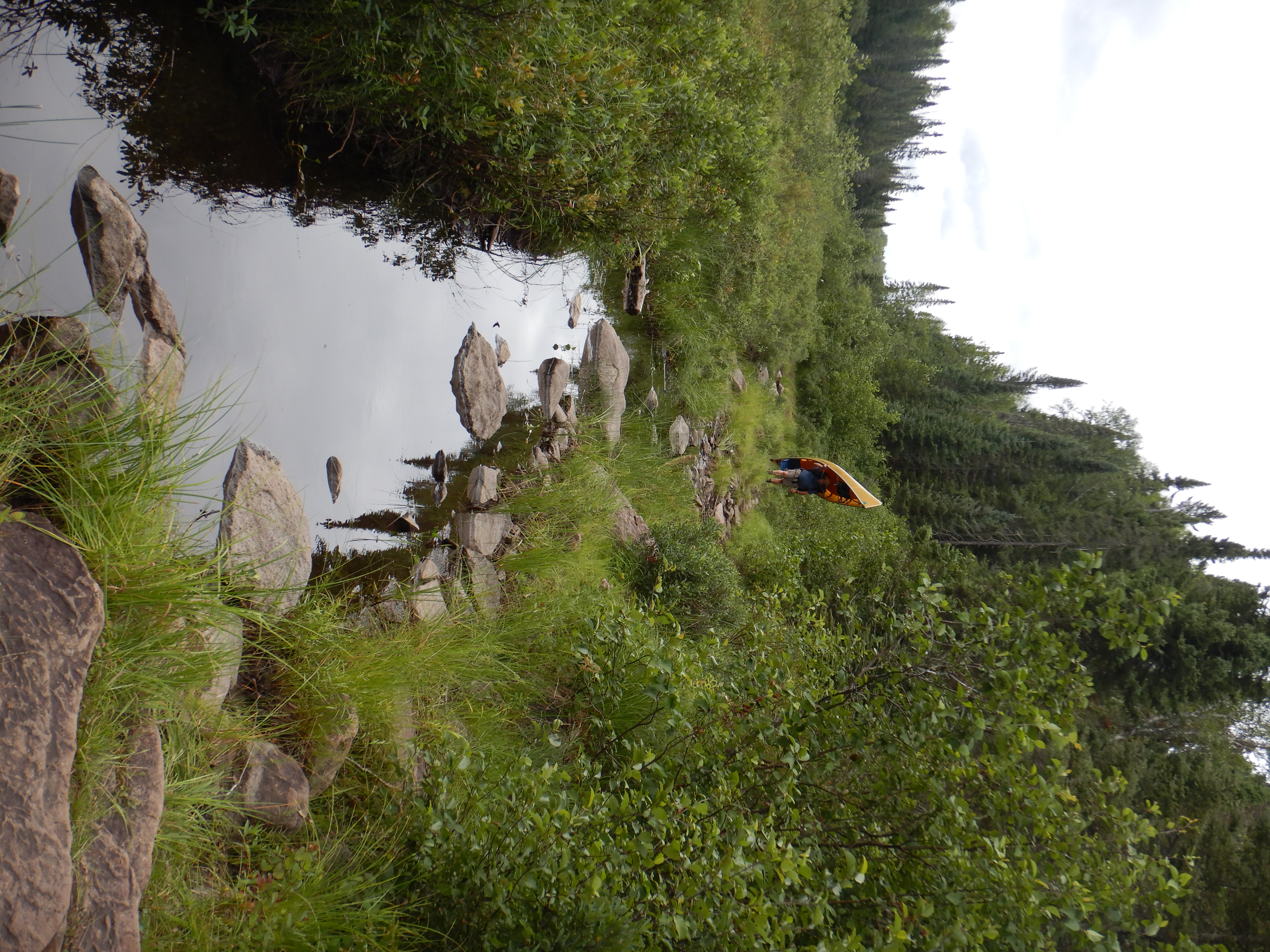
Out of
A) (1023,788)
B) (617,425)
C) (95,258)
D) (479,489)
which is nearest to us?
(95,258)

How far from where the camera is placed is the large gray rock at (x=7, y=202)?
8.44ft

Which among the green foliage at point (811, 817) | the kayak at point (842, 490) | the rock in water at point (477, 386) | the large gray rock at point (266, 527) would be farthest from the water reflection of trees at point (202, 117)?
the kayak at point (842, 490)

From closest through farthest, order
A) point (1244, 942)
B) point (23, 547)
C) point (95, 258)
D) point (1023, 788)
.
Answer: point (23, 547)
point (95, 258)
point (1023, 788)
point (1244, 942)

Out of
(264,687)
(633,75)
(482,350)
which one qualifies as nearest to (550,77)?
(633,75)

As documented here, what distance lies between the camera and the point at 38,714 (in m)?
1.79

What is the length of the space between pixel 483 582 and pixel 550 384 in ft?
5.88

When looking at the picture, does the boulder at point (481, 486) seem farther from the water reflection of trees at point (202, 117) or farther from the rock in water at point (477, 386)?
the water reflection of trees at point (202, 117)

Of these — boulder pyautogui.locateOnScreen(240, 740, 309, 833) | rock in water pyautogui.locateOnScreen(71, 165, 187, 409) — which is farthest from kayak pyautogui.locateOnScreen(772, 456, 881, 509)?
rock in water pyautogui.locateOnScreen(71, 165, 187, 409)

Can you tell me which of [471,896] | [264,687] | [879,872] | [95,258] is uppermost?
[95,258]

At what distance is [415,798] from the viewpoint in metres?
→ 3.11

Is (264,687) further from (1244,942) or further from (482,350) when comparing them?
(1244,942)

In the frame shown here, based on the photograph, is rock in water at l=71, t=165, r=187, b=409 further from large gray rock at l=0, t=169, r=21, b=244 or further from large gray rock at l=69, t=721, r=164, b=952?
large gray rock at l=69, t=721, r=164, b=952

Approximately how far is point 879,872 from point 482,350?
407 cm

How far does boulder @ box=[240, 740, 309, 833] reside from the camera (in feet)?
9.08
